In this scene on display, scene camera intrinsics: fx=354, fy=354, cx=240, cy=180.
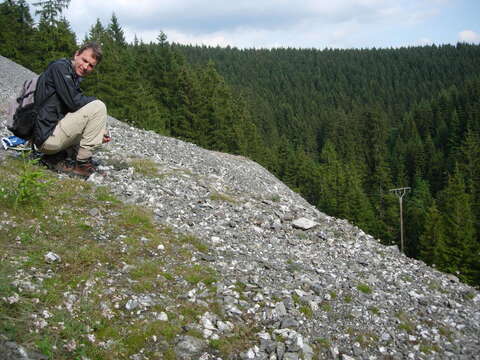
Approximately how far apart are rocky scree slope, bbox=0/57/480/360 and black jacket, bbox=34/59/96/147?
2.07 metres

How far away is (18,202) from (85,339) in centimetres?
343

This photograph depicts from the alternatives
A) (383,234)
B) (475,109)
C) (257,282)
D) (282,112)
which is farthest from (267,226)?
(282,112)

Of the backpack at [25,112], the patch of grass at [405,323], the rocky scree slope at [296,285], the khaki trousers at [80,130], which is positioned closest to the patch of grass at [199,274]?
the rocky scree slope at [296,285]

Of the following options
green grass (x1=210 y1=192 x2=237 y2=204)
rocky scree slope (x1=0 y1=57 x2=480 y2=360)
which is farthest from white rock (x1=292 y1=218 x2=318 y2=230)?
green grass (x1=210 y1=192 x2=237 y2=204)

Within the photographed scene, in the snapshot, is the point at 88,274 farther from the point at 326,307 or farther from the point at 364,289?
the point at 364,289

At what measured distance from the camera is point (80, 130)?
7680mm

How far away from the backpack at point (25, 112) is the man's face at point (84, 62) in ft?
2.75

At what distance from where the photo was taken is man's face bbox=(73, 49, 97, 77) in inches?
283

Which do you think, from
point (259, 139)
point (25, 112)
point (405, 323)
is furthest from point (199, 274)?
point (259, 139)

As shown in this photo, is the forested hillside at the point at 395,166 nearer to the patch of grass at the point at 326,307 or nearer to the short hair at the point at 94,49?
the patch of grass at the point at 326,307

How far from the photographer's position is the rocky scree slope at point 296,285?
532cm

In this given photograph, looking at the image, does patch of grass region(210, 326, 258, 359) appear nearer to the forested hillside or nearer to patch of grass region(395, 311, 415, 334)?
patch of grass region(395, 311, 415, 334)

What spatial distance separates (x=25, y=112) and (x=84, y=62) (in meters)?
1.58

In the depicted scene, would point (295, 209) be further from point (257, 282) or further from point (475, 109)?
point (475, 109)
